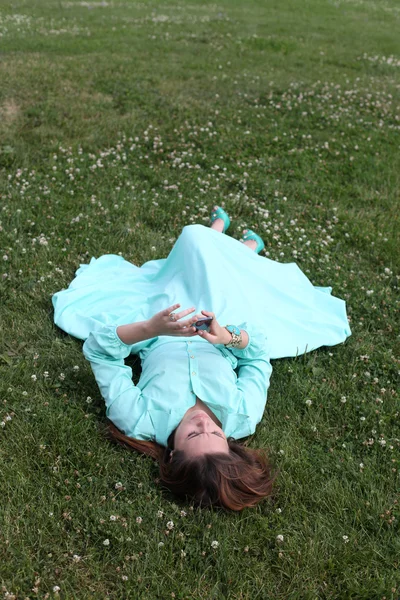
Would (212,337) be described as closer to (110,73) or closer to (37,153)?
(37,153)

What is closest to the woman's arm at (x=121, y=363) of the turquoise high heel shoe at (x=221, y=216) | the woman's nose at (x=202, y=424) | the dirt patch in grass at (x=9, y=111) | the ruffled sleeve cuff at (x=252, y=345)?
the woman's nose at (x=202, y=424)

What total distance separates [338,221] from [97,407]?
4.37m

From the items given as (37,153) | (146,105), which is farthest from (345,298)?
(146,105)

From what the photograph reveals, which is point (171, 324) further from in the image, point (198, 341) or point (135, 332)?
point (198, 341)

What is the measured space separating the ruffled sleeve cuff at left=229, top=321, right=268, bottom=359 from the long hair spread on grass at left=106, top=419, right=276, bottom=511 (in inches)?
39.7

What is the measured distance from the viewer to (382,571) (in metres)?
3.54

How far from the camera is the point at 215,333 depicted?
438cm

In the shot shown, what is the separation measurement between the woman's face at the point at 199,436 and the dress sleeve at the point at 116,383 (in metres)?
0.30

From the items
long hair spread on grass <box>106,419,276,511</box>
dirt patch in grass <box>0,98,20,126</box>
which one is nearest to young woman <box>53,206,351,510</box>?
long hair spread on grass <box>106,419,276,511</box>

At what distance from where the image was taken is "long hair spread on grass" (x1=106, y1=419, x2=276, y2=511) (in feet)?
12.1

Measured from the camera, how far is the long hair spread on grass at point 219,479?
3.70 metres

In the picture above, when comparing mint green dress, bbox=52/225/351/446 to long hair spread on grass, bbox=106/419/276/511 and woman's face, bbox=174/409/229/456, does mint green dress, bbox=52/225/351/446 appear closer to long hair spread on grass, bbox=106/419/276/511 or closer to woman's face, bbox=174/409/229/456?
woman's face, bbox=174/409/229/456

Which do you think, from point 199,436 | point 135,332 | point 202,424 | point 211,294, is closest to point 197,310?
point 211,294

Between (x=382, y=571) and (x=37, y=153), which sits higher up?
(x=37, y=153)
